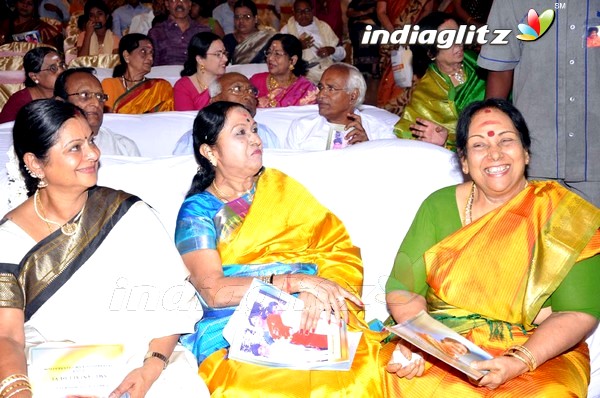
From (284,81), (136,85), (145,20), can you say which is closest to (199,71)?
(136,85)

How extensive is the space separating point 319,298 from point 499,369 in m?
0.63

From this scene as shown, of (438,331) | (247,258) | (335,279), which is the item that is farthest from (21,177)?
(438,331)

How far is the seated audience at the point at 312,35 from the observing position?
7.78 meters

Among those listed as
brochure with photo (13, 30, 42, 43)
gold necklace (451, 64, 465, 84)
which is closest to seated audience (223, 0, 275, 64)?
brochure with photo (13, 30, 42, 43)

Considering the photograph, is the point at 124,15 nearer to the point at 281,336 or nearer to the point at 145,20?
the point at 145,20

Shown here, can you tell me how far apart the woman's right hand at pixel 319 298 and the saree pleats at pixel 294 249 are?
74mm

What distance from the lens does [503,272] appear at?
245cm

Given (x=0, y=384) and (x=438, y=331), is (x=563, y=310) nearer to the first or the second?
(x=438, y=331)

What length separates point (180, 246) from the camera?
2734mm

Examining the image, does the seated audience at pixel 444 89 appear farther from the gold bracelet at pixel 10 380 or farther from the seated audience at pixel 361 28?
the seated audience at pixel 361 28

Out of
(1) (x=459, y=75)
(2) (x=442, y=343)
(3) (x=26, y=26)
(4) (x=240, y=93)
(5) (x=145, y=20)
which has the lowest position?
(2) (x=442, y=343)

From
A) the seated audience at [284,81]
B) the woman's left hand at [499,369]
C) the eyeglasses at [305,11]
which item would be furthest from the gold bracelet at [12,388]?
the eyeglasses at [305,11]

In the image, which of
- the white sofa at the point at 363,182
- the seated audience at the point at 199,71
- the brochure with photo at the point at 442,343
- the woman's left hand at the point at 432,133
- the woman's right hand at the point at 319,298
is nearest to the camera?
the brochure with photo at the point at 442,343

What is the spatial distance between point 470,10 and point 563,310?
16.2 ft
